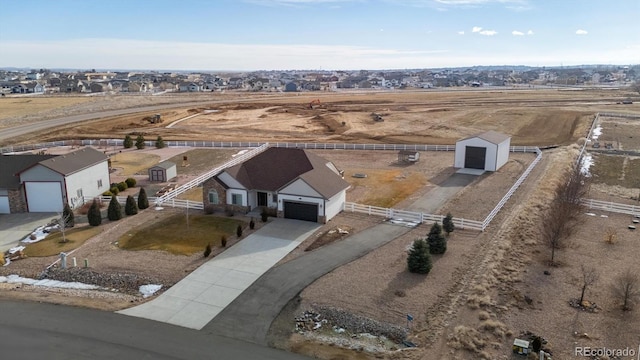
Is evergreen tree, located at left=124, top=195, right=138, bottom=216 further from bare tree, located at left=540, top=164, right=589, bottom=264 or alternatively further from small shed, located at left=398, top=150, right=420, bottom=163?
small shed, located at left=398, top=150, right=420, bottom=163

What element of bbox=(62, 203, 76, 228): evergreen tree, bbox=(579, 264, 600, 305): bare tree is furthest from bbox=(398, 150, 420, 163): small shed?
bbox=(62, 203, 76, 228): evergreen tree

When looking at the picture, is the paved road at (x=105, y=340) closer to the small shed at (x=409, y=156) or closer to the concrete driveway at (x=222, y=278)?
the concrete driveway at (x=222, y=278)

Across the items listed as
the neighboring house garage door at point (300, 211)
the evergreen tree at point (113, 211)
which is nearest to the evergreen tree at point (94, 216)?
the evergreen tree at point (113, 211)

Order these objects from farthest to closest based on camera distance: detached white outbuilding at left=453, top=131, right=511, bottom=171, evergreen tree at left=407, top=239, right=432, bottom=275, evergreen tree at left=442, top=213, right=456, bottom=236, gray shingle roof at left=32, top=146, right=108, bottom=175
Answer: detached white outbuilding at left=453, top=131, right=511, bottom=171 < gray shingle roof at left=32, top=146, right=108, bottom=175 < evergreen tree at left=442, top=213, right=456, bottom=236 < evergreen tree at left=407, top=239, right=432, bottom=275

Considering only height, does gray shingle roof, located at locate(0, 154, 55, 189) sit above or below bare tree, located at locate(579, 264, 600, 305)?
above

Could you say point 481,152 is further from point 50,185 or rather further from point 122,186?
point 50,185

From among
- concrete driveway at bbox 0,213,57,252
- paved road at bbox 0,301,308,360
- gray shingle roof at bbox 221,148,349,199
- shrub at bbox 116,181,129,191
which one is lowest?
paved road at bbox 0,301,308,360
